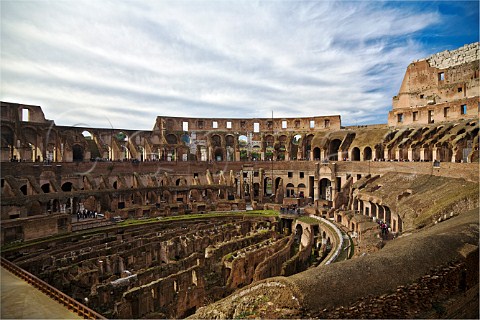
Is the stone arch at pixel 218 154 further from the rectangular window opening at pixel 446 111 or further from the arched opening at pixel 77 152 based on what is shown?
the rectangular window opening at pixel 446 111

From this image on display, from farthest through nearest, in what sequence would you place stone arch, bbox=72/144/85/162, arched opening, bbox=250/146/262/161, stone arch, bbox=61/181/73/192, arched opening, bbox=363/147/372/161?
arched opening, bbox=250/146/262/161 → arched opening, bbox=363/147/372/161 → stone arch, bbox=72/144/85/162 → stone arch, bbox=61/181/73/192

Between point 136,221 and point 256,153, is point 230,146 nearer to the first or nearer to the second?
point 256,153

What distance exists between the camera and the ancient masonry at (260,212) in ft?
26.2

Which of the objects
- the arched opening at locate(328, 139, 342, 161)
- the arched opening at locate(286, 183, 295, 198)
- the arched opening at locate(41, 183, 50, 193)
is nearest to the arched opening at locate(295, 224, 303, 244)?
the arched opening at locate(286, 183, 295, 198)

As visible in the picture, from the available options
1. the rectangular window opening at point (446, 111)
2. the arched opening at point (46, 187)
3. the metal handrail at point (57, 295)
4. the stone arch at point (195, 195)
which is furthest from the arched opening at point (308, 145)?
the metal handrail at point (57, 295)

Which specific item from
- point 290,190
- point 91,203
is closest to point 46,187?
point 91,203

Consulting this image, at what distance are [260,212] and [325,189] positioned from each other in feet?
38.8

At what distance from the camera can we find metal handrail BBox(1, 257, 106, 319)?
9.66 metres

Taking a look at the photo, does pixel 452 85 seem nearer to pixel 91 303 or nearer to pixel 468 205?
pixel 468 205

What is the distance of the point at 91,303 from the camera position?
42.8 ft

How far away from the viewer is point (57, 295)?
1112 cm

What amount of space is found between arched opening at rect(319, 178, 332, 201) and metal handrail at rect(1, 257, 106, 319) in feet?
106

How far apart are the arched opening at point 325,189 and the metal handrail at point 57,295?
3225cm

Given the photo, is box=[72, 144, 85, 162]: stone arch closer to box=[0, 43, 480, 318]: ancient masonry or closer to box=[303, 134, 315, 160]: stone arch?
box=[0, 43, 480, 318]: ancient masonry
